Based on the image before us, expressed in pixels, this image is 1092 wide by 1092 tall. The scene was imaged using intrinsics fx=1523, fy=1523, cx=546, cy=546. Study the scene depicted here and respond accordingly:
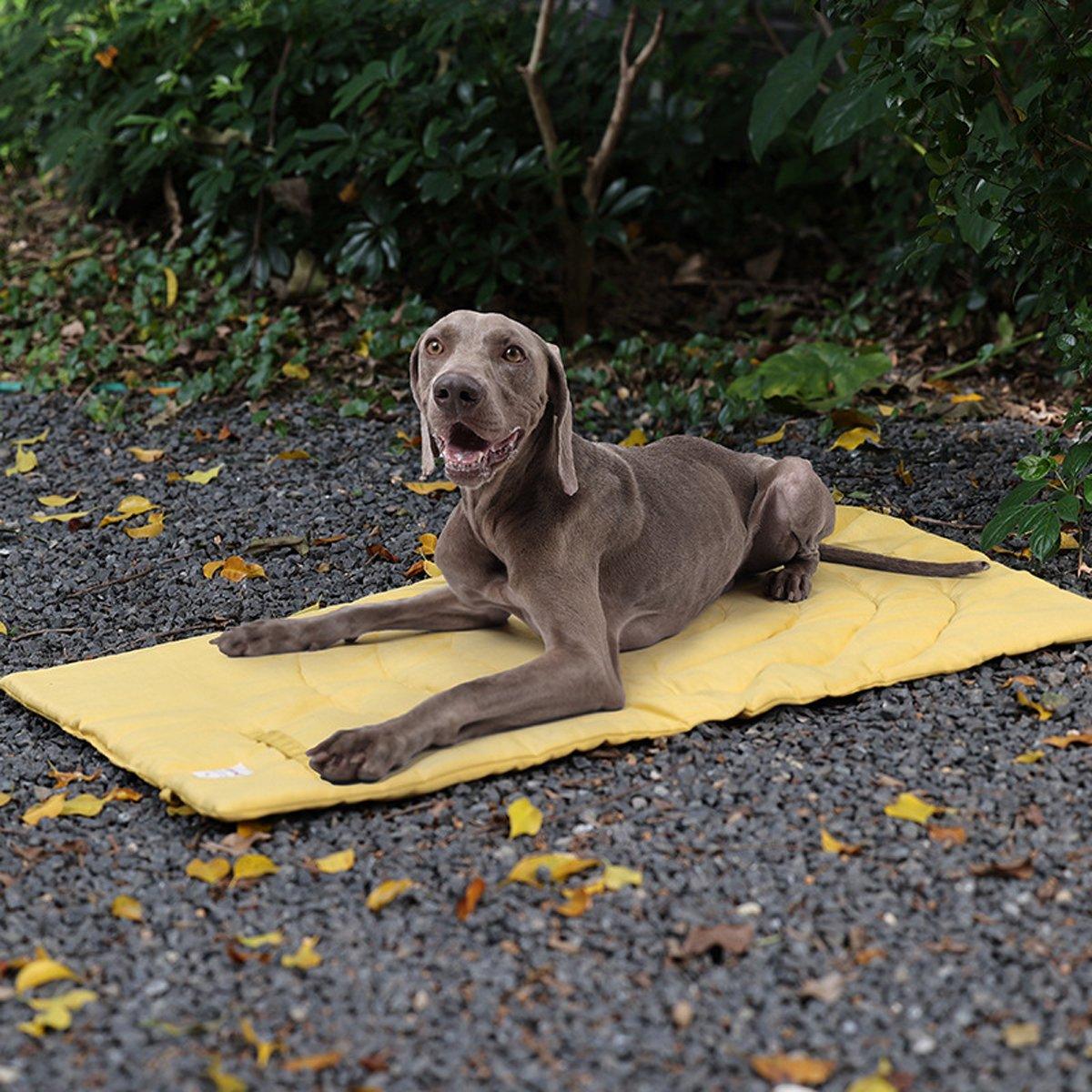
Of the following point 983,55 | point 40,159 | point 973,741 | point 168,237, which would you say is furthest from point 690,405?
point 40,159

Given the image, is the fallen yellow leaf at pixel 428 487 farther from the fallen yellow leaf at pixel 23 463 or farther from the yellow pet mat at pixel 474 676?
the fallen yellow leaf at pixel 23 463

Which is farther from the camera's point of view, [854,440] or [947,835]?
[854,440]

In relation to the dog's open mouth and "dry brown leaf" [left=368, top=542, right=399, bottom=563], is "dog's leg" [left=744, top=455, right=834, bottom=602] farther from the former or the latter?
"dry brown leaf" [left=368, top=542, right=399, bottom=563]

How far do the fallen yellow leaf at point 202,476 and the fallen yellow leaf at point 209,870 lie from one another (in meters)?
2.85

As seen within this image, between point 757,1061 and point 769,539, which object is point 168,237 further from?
point 757,1061

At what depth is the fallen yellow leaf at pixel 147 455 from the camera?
6.12m

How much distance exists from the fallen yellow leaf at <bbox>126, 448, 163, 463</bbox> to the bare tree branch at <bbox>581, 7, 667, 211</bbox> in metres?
2.42

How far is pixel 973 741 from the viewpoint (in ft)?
12.0

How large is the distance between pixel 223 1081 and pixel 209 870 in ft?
2.42

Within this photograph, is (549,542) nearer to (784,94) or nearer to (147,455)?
(147,455)

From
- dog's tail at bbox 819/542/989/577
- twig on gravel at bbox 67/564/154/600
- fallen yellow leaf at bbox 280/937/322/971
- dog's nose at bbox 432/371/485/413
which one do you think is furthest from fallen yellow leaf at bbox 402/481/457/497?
fallen yellow leaf at bbox 280/937/322/971

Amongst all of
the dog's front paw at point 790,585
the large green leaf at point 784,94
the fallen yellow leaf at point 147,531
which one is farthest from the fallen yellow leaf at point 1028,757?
the large green leaf at point 784,94

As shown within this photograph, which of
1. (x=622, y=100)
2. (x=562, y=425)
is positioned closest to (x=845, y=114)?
(x=622, y=100)

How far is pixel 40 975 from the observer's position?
2768 mm
